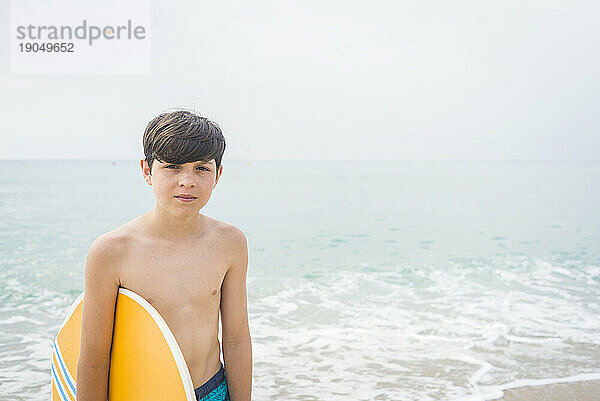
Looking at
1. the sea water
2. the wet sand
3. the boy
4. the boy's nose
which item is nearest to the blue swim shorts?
the boy

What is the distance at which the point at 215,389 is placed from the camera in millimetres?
1286

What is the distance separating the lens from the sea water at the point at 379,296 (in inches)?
124

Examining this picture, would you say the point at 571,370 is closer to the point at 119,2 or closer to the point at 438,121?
the point at 119,2

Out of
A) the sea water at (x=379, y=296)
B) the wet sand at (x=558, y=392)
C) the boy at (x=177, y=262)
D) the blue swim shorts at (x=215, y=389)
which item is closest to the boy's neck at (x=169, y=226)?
the boy at (x=177, y=262)

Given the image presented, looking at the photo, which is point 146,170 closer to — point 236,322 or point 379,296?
point 236,322

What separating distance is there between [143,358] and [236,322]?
20 cm

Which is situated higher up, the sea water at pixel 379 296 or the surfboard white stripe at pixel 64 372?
the surfboard white stripe at pixel 64 372

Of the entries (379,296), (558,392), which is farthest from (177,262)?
(379,296)

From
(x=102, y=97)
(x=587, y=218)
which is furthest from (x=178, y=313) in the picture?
(x=102, y=97)

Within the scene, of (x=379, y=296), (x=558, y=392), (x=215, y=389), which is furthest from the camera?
(x=379, y=296)

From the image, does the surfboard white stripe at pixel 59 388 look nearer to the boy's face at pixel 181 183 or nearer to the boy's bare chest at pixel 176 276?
the boy's bare chest at pixel 176 276

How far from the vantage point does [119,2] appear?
15.0 metres

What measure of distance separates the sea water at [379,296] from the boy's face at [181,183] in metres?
1.89

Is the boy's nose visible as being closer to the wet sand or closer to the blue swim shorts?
the blue swim shorts
